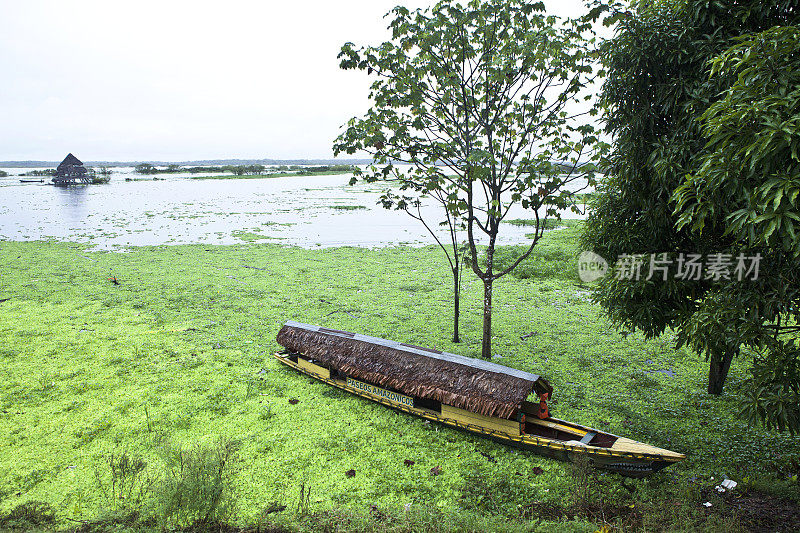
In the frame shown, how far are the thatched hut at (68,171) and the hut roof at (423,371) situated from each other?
6955 centimetres

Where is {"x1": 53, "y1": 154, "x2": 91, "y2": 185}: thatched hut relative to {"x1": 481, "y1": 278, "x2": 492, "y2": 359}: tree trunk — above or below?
above

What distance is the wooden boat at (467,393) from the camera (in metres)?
Answer: 5.23

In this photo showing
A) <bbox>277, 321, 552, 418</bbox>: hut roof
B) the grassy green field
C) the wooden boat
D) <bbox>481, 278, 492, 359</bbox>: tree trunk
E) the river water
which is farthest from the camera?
the river water

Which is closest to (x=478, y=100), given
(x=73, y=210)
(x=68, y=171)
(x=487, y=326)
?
(x=487, y=326)

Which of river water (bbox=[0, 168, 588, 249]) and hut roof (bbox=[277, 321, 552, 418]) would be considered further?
river water (bbox=[0, 168, 588, 249])

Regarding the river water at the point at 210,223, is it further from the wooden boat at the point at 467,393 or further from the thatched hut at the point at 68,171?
the thatched hut at the point at 68,171

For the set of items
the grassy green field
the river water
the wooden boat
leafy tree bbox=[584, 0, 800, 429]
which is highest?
leafy tree bbox=[584, 0, 800, 429]

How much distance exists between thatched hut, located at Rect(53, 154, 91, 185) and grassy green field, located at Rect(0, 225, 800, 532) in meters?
60.6

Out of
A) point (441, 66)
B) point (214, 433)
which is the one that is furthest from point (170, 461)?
point (441, 66)

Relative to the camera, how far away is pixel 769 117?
343 centimetres

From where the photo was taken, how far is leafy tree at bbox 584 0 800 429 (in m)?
3.61

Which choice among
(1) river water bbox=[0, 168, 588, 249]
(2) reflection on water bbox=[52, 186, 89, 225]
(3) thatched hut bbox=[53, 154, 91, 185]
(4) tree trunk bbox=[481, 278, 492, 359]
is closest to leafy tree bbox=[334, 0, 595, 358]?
(4) tree trunk bbox=[481, 278, 492, 359]

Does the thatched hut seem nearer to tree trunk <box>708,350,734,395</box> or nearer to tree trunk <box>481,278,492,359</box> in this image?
tree trunk <box>481,278,492,359</box>

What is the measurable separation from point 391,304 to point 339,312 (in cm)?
149
